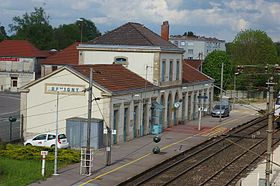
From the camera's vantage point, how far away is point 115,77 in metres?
42.5

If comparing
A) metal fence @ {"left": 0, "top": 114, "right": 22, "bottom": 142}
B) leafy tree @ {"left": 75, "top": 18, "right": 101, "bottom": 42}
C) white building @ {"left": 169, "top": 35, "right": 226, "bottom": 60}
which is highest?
leafy tree @ {"left": 75, "top": 18, "right": 101, "bottom": 42}

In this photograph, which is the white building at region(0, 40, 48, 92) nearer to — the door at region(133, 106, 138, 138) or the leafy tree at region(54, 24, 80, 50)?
the door at region(133, 106, 138, 138)

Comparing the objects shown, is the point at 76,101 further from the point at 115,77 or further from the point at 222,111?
the point at 222,111

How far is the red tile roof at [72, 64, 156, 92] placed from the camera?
39562 mm

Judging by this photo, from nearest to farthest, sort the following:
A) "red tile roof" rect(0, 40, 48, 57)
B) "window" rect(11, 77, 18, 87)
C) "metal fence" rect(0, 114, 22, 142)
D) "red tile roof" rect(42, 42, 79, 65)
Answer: "metal fence" rect(0, 114, 22, 142) → "red tile roof" rect(42, 42, 79, 65) → "window" rect(11, 77, 18, 87) → "red tile roof" rect(0, 40, 48, 57)

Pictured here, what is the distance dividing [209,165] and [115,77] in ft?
38.2

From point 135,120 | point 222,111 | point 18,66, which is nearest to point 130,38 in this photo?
point 135,120

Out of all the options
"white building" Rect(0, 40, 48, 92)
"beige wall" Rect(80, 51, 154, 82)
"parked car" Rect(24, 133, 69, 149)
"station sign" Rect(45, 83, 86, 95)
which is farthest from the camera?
"white building" Rect(0, 40, 48, 92)

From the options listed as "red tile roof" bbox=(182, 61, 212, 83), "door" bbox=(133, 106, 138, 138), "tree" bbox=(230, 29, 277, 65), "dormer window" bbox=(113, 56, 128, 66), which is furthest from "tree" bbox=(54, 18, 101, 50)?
"door" bbox=(133, 106, 138, 138)

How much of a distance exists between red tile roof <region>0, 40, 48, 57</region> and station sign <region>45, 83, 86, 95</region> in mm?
47431

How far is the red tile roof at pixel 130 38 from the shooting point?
48.3 m

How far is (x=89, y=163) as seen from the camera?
2848cm

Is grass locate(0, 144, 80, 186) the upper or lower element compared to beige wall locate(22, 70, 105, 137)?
lower

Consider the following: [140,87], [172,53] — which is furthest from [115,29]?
[140,87]
